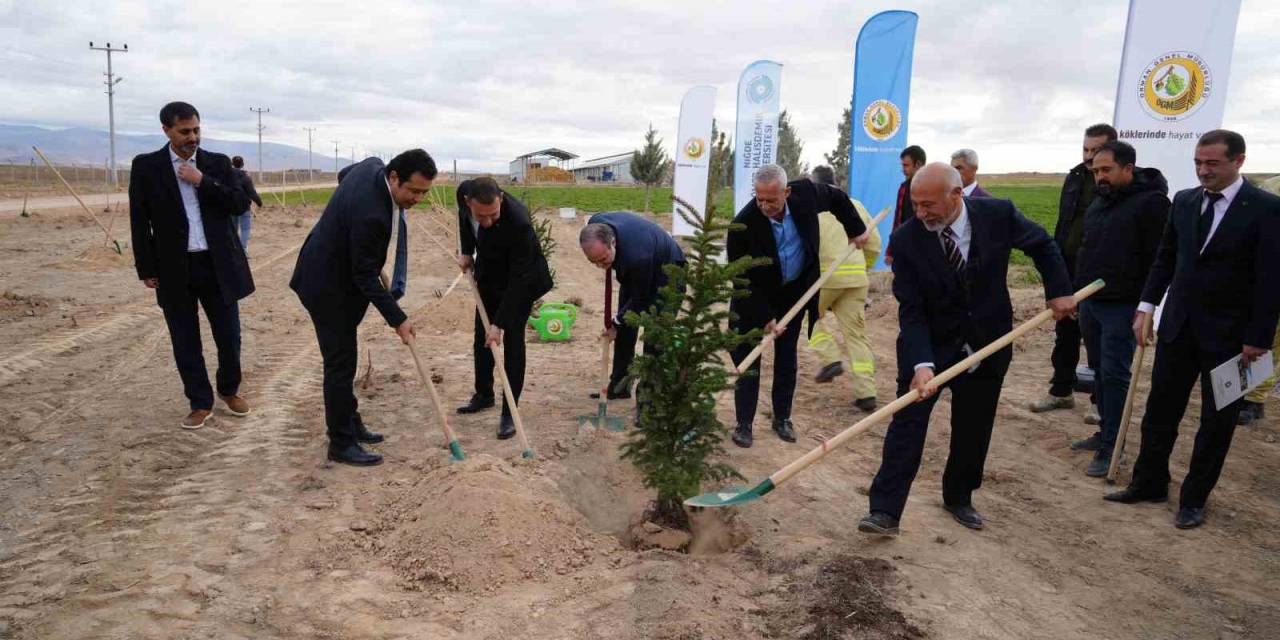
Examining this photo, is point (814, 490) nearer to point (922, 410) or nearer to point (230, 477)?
point (922, 410)

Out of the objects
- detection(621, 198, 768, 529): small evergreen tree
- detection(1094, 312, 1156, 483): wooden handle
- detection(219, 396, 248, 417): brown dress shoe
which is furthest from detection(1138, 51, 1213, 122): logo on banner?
detection(219, 396, 248, 417): brown dress shoe

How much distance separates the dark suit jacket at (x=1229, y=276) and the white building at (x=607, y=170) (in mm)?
73703

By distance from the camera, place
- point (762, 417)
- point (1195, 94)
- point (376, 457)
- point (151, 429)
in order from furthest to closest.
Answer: point (1195, 94) → point (762, 417) → point (151, 429) → point (376, 457)

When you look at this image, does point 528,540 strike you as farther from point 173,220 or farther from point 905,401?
point 173,220

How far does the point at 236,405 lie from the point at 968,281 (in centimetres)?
487

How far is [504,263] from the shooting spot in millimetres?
5273

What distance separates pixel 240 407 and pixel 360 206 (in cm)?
214

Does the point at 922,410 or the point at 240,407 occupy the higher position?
the point at 922,410

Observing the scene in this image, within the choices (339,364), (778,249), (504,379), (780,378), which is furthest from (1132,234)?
(339,364)

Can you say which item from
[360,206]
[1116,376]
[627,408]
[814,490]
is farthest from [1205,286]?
[360,206]

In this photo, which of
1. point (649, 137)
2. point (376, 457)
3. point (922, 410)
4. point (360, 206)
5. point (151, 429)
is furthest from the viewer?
point (649, 137)

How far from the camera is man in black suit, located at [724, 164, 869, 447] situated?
5004 mm

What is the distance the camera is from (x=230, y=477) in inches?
176

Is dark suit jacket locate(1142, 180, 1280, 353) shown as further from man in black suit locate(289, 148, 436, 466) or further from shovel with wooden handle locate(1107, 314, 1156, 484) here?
man in black suit locate(289, 148, 436, 466)
